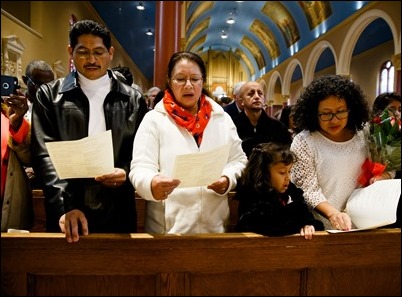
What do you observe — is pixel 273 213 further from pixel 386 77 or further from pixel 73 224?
pixel 386 77

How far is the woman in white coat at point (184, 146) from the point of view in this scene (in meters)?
1.57

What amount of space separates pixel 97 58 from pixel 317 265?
1.17 m

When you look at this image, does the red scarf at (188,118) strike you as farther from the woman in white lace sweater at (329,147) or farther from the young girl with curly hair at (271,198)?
the woman in white lace sweater at (329,147)

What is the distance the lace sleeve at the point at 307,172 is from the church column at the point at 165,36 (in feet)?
14.4

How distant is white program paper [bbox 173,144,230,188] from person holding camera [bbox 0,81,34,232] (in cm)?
72

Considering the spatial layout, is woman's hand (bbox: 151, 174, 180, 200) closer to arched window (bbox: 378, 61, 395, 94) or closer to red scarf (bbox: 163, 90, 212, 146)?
red scarf (bbox: 163, 90, 212, 146)

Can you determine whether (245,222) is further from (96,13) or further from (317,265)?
(96,13)

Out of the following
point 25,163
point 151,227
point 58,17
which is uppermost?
point 58,17

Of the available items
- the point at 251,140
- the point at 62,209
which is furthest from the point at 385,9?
the point at 62,209

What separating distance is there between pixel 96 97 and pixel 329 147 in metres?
1.04

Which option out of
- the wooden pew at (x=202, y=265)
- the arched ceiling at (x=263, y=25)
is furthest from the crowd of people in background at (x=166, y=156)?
the arched ceiling at (x=263, y=25)

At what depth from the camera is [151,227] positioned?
1.65 metres

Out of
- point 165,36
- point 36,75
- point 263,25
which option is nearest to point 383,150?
point 36,75

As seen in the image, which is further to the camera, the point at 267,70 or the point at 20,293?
the point at 267,70
